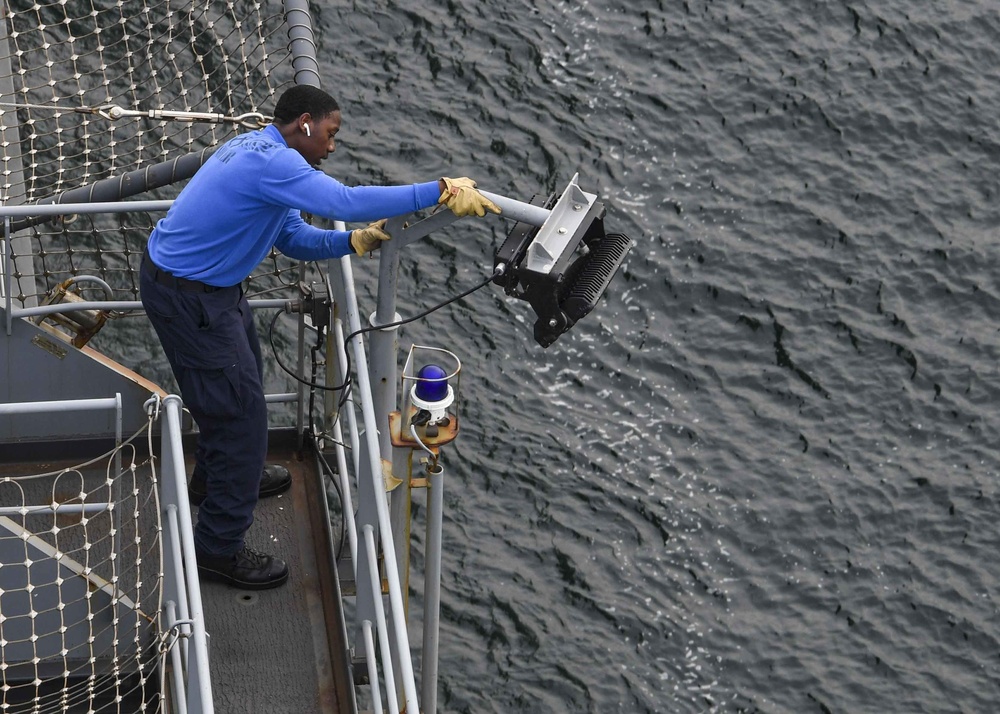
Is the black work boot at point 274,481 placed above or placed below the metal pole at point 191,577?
below

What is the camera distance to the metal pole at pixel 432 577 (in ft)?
19.3

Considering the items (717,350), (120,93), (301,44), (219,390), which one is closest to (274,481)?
(219,390)

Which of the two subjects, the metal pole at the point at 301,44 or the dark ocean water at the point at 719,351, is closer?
the metal pole at the point at 301,44

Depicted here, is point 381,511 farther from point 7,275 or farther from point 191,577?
point 7,275

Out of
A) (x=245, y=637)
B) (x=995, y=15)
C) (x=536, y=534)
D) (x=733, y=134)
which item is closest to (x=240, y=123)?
(x=245, y=637)

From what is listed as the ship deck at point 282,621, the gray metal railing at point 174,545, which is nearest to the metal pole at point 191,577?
the gray metal railing at point 174,545

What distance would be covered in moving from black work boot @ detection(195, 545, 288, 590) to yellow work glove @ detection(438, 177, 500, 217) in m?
2.12

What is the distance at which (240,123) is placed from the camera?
7.30m

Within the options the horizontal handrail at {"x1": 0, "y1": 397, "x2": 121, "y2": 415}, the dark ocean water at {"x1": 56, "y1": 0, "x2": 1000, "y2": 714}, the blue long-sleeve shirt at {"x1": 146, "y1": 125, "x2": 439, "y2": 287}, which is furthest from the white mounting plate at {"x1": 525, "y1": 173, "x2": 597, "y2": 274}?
the dark ocean water at {"x1": 56, "y1": 0, "x2": 1000, "y2": 714}

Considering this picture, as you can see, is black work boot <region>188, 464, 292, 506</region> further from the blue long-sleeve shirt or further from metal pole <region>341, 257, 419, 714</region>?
the blue long-sleeve shirt

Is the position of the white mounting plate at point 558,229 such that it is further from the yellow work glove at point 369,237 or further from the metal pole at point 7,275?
the metal pole at point 7,275

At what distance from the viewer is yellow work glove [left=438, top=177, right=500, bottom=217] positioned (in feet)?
18.0

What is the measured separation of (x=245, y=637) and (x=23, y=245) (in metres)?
2.64

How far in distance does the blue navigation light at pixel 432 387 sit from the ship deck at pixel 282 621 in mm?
1235
